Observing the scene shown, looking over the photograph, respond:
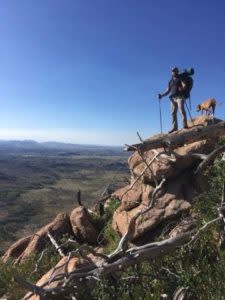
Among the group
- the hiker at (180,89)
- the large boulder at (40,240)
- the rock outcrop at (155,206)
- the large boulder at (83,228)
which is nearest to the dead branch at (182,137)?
the rock outcrop at (155,206)

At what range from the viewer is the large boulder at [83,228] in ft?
47.6

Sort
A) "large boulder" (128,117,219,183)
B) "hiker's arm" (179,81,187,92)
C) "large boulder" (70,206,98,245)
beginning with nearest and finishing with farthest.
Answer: "large boulder" (128,117,219,183), "large boulder" (70,206,98,245), "hiker's arm" (179,81,187,92)

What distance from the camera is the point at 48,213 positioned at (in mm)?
76000

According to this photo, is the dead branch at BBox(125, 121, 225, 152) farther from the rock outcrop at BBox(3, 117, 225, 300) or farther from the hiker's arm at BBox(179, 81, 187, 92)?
the hiker's arm at BBox(179, 81, 187, 92)

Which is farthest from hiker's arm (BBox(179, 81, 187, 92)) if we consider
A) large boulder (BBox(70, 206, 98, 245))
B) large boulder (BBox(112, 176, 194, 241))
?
large boulder (BBox(70, 206, 98, 245))

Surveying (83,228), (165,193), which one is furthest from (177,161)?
(83,228)

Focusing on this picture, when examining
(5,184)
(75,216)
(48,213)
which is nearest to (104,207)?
(75,216)

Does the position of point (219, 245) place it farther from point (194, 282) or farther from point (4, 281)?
point (4, 281)

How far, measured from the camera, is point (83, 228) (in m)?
14.5

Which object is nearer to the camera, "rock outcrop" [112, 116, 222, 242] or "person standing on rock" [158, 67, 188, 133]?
"rock outcrop" [112, 116, 222, 242]

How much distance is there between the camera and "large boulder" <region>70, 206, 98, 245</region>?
14516 mm

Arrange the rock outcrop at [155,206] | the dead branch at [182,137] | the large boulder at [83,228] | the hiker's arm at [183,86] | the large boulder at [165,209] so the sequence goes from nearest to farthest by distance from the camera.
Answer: the dead branch at [182,137] → the rock outcrop at [155,206] → the large boulder at [165,209] → the large boulder at [83,228] → the hiker's arm at [183,86]

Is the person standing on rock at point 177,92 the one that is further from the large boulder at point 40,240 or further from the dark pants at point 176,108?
the large boulder at point 40,240

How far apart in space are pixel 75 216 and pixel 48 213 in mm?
62305
